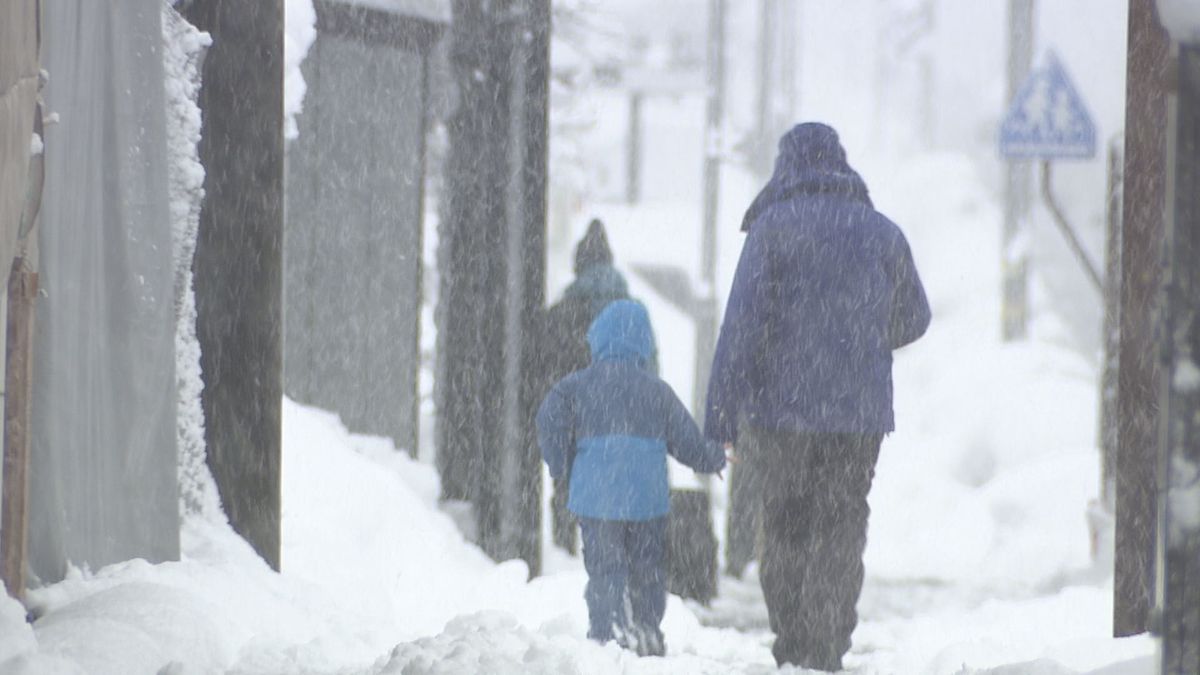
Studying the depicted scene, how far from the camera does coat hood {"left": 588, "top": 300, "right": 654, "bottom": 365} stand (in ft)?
19.4

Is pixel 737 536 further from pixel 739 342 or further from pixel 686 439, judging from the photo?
pixel 739 342

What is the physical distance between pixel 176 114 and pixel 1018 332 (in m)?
17.2

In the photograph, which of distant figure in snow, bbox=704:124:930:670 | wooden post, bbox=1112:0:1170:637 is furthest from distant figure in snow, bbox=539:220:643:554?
wooden post, bbox=1112:0:1170:637

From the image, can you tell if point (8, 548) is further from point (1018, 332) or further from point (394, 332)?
point (1018, 332)

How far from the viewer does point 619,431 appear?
5.83 metres

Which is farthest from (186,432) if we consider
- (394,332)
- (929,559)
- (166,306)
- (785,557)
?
Result: (929,559)

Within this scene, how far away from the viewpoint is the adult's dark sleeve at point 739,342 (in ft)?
17.0

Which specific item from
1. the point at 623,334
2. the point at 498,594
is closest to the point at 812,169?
the point at 623,334

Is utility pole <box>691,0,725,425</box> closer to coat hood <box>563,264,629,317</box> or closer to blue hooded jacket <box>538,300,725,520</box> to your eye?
coat hood <box>563,264,629,317</box>

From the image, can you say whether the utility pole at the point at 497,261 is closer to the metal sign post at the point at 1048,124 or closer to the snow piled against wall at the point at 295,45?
the snow piled against wall at the point at 295,45

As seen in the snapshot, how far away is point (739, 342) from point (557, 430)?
104 centimetres

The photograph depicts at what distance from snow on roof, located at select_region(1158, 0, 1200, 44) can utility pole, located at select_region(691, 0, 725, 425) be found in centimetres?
1325

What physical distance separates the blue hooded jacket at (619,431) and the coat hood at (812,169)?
85 cm

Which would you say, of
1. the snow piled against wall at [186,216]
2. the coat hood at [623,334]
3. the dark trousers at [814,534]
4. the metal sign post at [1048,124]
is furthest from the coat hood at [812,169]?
the metal sign post at [1048,124]
